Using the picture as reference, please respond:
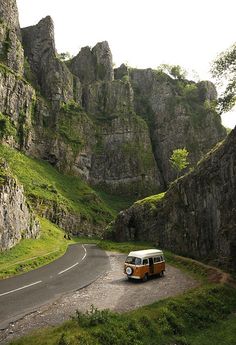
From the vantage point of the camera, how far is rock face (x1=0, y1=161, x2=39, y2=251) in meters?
41.5

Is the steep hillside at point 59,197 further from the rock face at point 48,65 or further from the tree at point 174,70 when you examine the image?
the tree at point 174,70

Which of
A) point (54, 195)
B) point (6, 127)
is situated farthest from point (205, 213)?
point (6, 127)

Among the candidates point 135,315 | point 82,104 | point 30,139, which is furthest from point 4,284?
point 82,104

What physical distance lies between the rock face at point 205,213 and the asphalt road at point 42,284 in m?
12.2

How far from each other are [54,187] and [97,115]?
5493 cm

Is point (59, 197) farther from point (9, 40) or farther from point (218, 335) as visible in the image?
point (218, 335)

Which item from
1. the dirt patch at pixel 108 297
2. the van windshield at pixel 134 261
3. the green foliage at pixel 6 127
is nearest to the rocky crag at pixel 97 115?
the green foliage at pixel 6 127

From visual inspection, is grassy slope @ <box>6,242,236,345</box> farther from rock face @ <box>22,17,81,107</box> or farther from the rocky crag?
rock face @ <box>22,17,81,107</box>

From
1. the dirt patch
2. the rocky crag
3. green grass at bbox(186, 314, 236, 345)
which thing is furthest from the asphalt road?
the rocky crag

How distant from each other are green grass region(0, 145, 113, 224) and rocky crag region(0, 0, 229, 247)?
7.03m

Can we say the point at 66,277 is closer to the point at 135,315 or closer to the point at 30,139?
the point at 135,315

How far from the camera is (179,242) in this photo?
48.8 metres

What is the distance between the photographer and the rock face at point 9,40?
10906cm

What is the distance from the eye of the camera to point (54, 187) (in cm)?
9488
